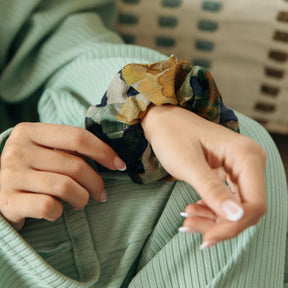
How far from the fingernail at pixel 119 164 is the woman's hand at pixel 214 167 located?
50 mm

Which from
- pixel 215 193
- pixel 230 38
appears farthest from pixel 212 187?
pixel 230 38

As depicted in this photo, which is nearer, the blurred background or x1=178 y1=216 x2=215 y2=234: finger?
x1=178 y1=216 x2=215 y2=234: finger

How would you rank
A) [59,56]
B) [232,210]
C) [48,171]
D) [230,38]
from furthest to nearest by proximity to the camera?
[230,38]
[59,56]
[48,171]
[232,210]

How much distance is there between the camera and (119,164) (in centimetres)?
36

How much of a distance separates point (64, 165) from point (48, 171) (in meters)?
0.02

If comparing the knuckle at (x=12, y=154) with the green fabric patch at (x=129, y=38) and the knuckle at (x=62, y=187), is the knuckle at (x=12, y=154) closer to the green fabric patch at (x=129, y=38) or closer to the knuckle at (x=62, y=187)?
the knuckle at (x=62, y=187)

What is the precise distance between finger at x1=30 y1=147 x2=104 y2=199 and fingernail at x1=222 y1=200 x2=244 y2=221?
0.16 m

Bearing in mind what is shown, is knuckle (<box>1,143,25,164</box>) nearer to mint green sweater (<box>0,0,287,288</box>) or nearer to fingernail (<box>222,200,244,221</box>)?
mint green sweater (<box>0,0,287,288</box>)

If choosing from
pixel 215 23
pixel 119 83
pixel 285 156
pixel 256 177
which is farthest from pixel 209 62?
pixel 256 177

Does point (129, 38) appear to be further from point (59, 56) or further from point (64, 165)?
point (64, 165)

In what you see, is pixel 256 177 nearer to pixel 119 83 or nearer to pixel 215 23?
pixel 119 83

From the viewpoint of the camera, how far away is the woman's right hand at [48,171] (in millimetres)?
330

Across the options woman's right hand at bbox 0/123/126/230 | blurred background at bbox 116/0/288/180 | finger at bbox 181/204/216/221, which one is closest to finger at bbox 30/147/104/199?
woman's right hand at bbox 0/123/126/230

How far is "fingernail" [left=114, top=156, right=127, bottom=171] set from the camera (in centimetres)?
36
